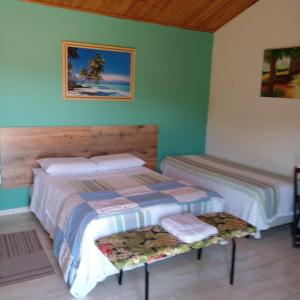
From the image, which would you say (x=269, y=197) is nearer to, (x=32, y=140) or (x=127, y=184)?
(x=127, y=184)

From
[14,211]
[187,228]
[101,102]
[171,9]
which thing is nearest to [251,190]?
[187,228]

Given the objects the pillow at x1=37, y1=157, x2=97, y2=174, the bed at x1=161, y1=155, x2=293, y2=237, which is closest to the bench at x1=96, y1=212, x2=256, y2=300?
the bed at x1=161, y1=155, x2=293, y2=237

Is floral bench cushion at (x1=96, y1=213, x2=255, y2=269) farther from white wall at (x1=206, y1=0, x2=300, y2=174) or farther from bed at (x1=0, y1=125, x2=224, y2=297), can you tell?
white wall at (x1=206, y1=0, x2=300, y2=174)

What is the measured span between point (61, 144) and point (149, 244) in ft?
6.74

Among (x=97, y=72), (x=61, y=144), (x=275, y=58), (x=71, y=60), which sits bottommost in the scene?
(x=61, y=144)

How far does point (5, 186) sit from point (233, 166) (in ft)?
8.74

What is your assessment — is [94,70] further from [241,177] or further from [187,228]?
[187,228]

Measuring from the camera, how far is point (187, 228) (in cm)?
223

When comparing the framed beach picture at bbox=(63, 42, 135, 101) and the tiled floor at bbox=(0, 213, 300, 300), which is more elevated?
the framed beach picture at bbox=(63, 42, 135, 101)

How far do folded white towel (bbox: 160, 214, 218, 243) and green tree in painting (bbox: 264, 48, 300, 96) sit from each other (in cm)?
219

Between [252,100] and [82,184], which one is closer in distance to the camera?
[82,184]

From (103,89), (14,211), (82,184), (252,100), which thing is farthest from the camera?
(252,100)

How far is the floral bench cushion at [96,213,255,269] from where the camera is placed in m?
1.94

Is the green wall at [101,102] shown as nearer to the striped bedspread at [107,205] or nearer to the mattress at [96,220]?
the mattress at [96,220]
